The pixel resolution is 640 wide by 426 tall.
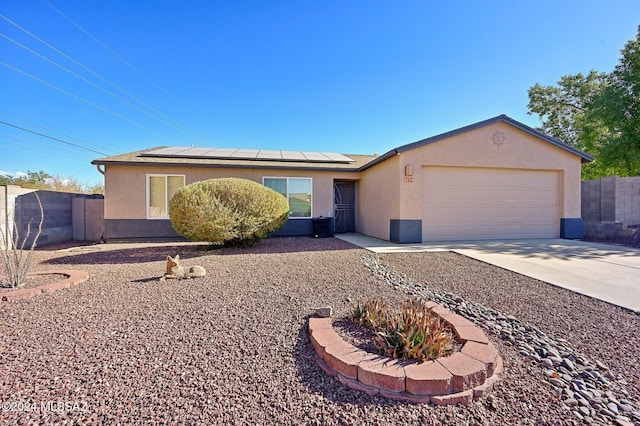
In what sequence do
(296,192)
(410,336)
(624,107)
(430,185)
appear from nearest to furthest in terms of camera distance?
(410,336) → (430,185) → (296,192) → (624,107)

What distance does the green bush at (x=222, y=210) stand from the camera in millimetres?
6477

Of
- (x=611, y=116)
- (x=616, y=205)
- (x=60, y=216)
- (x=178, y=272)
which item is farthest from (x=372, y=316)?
(x=611, y=116)

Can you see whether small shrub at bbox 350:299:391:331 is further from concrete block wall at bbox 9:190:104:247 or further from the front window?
concrete block wall at bbox 9:190:104:247

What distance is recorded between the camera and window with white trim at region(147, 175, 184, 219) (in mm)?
9836

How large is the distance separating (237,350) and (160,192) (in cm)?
944

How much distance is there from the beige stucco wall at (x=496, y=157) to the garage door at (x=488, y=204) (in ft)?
0.86

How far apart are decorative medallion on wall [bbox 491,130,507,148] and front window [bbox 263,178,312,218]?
6746 mm

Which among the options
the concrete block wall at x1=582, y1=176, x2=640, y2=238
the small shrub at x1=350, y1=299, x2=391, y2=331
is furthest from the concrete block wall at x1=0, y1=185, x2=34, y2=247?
the concrete block wall at x1=582, y1=176, x2=640, y2=238

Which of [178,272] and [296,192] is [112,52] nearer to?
[296,192]

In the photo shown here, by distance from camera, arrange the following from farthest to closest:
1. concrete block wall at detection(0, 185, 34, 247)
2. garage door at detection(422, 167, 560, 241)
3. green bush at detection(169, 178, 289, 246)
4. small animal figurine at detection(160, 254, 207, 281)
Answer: garage door at detection(422, 167, 560, 241) < concrete block wall at detection(0, 185, 34, 247) < green bush at detection(169, 178, 289, 246) < small animal figurine at detection(160, 254, 207, 281)

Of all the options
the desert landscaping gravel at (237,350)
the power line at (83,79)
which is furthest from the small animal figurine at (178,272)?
the power line at (83,79)

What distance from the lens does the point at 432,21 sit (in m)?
8.08

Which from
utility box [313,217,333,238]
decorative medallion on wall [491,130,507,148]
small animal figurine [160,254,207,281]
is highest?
decorative medallion on wall [491,130,507,148]

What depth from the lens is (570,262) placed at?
575 cm
